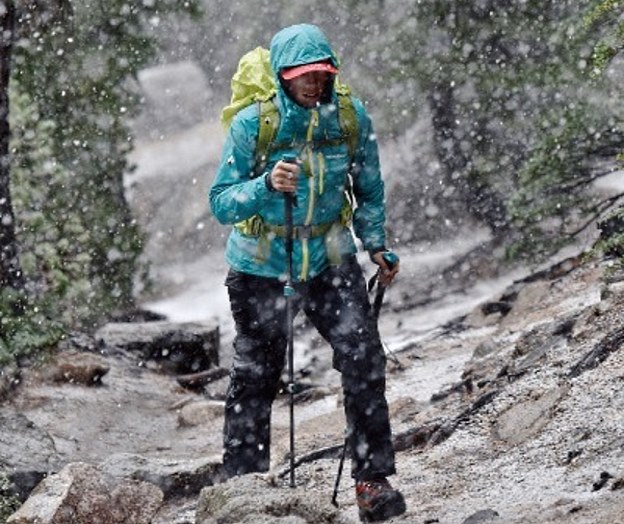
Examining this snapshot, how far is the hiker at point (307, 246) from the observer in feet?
18.3

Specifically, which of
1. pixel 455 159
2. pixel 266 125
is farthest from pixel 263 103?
pixel 455 159

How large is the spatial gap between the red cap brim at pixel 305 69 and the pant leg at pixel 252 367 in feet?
3.03

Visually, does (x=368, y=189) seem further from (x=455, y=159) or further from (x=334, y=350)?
(x=455, y=159)

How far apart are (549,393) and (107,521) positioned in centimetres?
239

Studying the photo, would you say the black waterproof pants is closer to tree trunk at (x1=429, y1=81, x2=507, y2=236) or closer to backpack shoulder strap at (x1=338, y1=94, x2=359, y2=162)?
backpack shoulder strap at (x1=338, y1=94, x2=359, y2=162)

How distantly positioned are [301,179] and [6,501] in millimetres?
2773

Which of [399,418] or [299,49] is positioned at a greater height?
[299,49]

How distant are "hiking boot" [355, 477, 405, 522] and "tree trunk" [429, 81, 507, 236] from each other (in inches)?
499

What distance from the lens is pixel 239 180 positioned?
18.6ft

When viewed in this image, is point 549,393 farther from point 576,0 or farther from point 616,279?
point 576,0

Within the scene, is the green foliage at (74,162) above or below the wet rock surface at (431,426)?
above

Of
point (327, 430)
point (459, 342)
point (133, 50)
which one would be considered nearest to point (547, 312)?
point (459, 342)

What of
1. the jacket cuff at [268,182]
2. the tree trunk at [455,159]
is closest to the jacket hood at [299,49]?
the jacket cuff at [268,182]

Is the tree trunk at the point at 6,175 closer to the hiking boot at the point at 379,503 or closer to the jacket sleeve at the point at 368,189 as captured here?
the jacket sleeve at the point at 368,189
